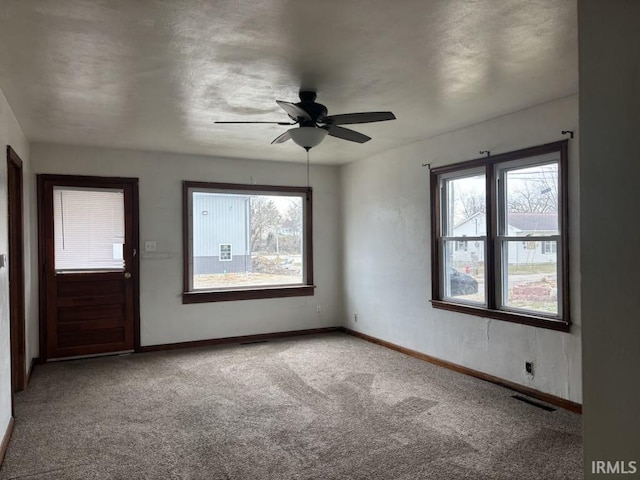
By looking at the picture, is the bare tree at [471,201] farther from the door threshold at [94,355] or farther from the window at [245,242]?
the door threshold at [94,355]

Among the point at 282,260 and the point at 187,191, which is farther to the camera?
the point at 282,260

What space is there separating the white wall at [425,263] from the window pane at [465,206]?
9.4 inches

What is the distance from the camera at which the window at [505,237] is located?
12.5 feet

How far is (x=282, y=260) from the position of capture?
259 inches

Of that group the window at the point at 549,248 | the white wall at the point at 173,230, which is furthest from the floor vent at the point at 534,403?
the white wall at the point at 173,230

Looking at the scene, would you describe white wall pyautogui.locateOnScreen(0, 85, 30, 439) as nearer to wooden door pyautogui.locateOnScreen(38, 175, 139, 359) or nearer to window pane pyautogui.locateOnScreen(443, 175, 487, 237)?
wooden door pyautogui.locateOnScreen(38, 175, 139, 359)

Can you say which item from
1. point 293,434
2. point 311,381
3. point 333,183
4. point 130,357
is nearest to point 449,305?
point 311,381

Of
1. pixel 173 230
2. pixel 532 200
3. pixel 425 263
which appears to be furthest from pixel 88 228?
pixel 532 200

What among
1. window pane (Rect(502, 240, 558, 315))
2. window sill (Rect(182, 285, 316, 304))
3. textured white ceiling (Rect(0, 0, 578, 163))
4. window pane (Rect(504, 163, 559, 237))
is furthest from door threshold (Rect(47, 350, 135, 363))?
window pane (Rect(504, 163, 559, 237))

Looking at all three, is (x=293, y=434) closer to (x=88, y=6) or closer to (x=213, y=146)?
(x=88, y=6)

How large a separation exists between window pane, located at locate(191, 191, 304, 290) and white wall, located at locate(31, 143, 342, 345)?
0.25 meters

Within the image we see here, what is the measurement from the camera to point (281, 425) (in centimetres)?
338

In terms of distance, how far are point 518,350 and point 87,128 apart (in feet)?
15.0

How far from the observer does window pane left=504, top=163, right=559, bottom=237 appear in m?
3.86
